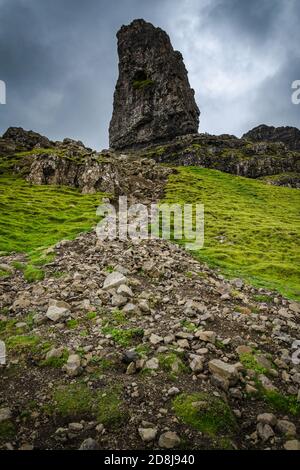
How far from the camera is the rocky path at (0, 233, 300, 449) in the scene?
6.28m

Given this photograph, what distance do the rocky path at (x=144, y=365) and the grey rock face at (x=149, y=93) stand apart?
4671 inches

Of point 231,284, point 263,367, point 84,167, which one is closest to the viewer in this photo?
point 263,367

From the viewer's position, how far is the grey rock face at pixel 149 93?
406 feet

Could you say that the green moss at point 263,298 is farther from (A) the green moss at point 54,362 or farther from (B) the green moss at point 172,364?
(A) the green moss at point 54,362

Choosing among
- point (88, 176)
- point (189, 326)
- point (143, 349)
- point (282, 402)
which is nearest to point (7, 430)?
point (143, 349)

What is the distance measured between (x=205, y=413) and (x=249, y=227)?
31.2 meters

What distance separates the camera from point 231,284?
1638 cm

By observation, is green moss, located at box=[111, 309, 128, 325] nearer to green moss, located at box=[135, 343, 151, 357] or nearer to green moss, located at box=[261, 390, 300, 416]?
green moss, located at box=[135, 343, 151, 357]

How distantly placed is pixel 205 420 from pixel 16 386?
4527 mm

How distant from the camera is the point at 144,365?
8.17 meters

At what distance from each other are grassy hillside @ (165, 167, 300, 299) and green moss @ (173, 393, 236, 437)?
1052cm
